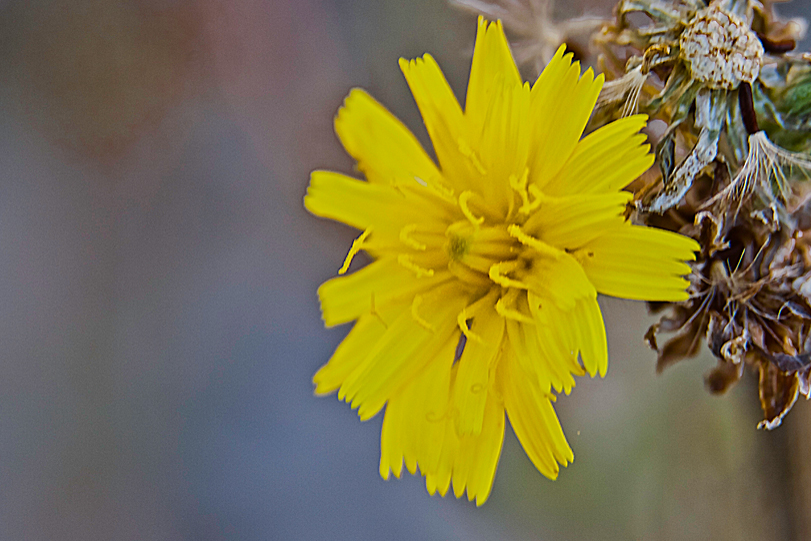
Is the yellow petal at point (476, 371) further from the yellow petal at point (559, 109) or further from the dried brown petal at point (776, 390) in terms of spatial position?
the dried brown petal at point (776, 390)

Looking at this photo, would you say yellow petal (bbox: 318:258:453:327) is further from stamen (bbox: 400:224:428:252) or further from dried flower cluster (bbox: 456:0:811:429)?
dried flower cluster (bbox: 456:0:811:429)

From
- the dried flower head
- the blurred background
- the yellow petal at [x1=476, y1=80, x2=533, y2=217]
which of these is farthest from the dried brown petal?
the blurred background

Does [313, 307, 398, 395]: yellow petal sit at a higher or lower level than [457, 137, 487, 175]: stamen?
lower

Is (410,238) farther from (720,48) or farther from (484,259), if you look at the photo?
(720,48)

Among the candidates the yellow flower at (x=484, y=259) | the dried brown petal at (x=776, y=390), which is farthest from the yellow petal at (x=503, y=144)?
the dried brown petal at (x=776, y=390)

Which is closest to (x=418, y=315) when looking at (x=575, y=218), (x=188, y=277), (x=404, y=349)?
(x=404, y=349)
